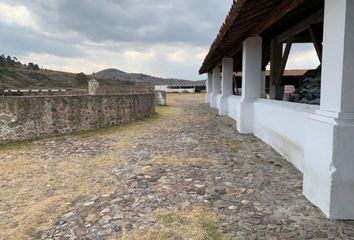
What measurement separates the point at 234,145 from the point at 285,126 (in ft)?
4.99

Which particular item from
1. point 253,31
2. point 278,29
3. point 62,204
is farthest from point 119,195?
point 278,29

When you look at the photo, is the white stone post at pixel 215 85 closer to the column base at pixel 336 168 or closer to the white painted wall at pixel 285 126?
the white painted wall at pixel 285 126

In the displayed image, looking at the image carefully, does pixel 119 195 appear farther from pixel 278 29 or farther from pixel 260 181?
pixel 278 29

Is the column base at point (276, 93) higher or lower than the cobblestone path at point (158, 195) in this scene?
higher

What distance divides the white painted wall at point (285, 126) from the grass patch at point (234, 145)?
660 millimetres

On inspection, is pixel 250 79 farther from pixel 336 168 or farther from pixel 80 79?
pixel 80 79

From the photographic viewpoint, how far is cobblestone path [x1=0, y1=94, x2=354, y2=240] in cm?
297

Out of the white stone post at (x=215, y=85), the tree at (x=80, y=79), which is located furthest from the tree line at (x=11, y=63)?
the white stone post at (x=215, y=85)

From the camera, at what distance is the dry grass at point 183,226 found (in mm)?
2855

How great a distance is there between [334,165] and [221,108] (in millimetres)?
11130

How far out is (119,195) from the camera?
3.94 m

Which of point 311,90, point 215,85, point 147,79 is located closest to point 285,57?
point 311,90

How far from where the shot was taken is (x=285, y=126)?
5629 mm

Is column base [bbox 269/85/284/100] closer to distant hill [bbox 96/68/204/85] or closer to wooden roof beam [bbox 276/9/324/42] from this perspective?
wooden roof beam [bbox 276/9/324/42]
